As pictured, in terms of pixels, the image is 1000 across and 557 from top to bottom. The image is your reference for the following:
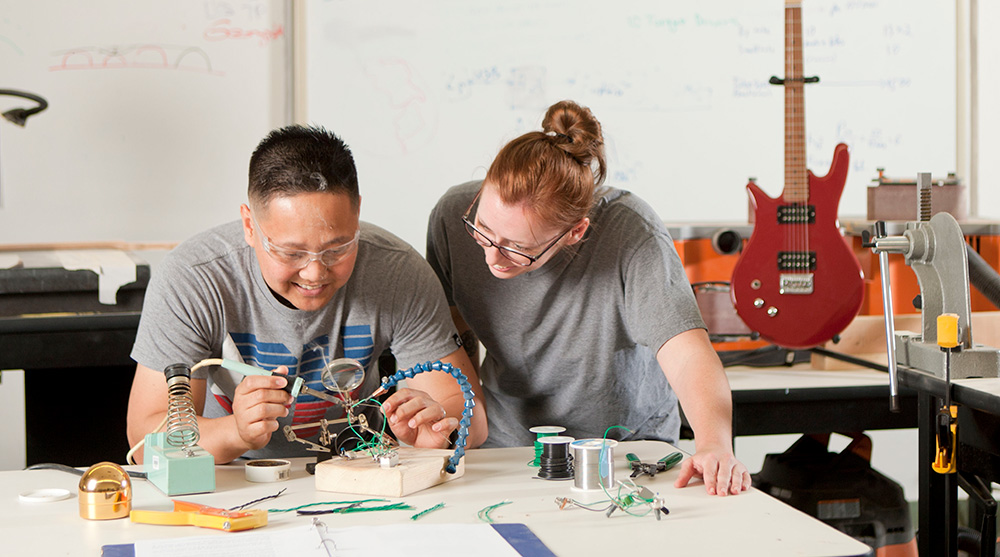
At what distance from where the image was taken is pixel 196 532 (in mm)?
1203

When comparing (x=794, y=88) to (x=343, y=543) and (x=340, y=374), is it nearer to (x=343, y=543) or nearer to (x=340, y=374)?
(x=340, y=374)

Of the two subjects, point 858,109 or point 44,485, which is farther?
point 858,109

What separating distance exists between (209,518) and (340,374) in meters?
0.34

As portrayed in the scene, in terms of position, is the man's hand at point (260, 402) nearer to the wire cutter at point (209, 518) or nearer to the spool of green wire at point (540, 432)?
the wire cutter at point (209, 518)

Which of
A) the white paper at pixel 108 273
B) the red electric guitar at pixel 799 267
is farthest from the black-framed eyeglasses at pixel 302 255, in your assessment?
the red electric guitar at pixel 799 267

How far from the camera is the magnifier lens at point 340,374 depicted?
147 centimetres

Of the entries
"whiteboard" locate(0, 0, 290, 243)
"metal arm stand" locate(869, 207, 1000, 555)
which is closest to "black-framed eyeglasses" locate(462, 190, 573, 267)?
"metal arm stand" locate(869, 207, 1000, 555)

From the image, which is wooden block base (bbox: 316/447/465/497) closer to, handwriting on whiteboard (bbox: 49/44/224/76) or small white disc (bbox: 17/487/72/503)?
small white disc (bbox: 17/487/72/503)

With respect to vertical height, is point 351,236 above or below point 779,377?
above

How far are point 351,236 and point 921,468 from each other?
1343 millimetres

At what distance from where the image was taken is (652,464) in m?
1.52

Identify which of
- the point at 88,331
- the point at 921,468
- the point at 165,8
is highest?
the point at 165,8

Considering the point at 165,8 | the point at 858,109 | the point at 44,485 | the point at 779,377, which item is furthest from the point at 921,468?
the point at 165,8

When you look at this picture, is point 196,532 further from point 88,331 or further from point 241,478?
point 88,331
